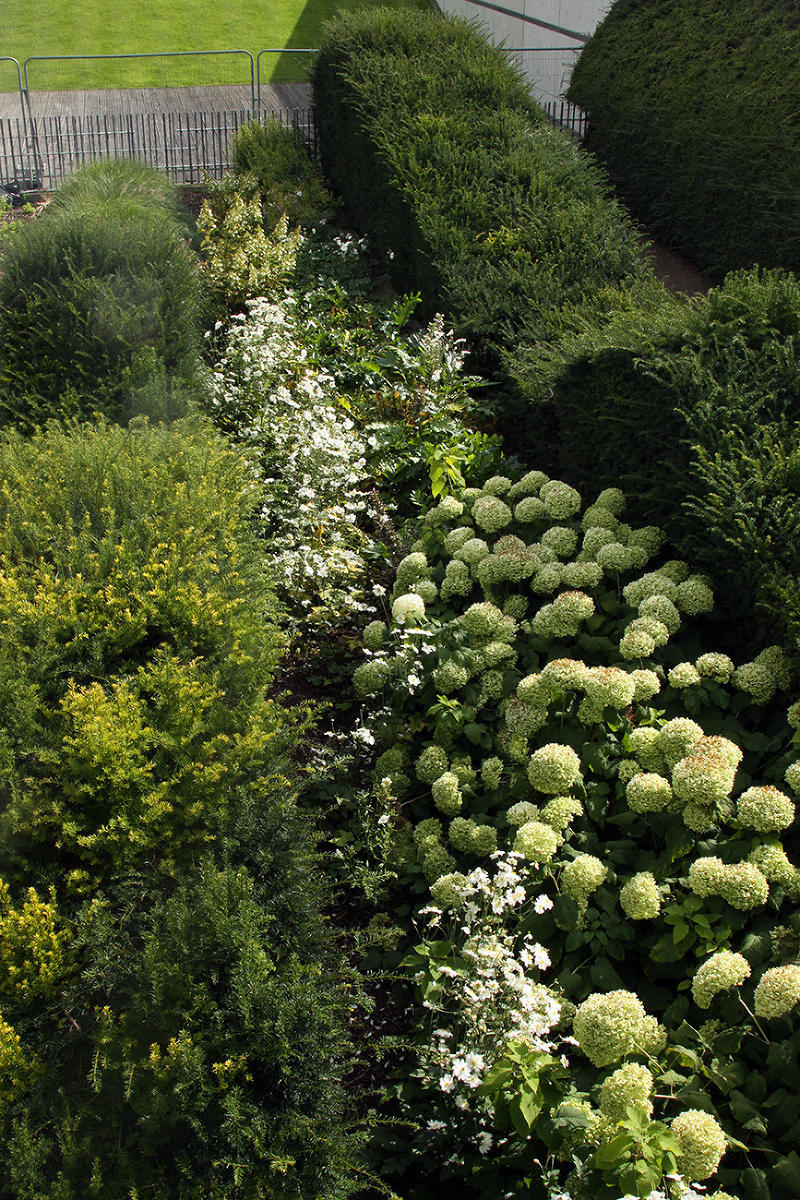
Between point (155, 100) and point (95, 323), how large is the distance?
45.4 feet

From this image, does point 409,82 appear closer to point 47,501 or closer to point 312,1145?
point 47,501

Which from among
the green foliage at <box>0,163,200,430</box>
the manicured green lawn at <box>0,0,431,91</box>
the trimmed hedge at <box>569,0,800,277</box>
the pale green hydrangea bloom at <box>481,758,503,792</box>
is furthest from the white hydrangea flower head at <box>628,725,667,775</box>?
the manicured green lawn at <box>0,0,431,91</box>

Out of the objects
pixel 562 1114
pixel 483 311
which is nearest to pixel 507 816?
pixel 562 1114

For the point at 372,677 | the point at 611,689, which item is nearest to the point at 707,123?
the point at 372,677

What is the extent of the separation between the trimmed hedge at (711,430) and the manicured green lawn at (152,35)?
1762 centimetres

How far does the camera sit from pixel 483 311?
6309 millimetres

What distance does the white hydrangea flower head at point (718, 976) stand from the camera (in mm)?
A: 2627

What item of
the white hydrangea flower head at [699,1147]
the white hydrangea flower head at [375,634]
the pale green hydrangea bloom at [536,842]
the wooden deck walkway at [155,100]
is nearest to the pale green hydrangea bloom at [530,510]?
the white hydrangea flower head at [375,634]

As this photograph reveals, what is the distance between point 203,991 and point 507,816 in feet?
4.42

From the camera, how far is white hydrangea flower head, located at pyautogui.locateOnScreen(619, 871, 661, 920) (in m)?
2.91

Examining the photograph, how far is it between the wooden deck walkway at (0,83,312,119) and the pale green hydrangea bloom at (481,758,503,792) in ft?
49.6

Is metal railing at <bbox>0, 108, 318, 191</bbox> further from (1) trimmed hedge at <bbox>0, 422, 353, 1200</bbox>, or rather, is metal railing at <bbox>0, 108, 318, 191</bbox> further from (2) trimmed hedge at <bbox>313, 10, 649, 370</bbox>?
(1) trimmed hedge at <bbox>0, 422, 353, 1200</bbox>

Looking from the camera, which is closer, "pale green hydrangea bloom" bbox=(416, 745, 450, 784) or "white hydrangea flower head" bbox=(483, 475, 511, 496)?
"pale green hydrangea bloom" bbox=(416, 745, 450, 784)

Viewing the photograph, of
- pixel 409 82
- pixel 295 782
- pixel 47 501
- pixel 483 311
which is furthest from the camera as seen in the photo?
pixel 409 82
